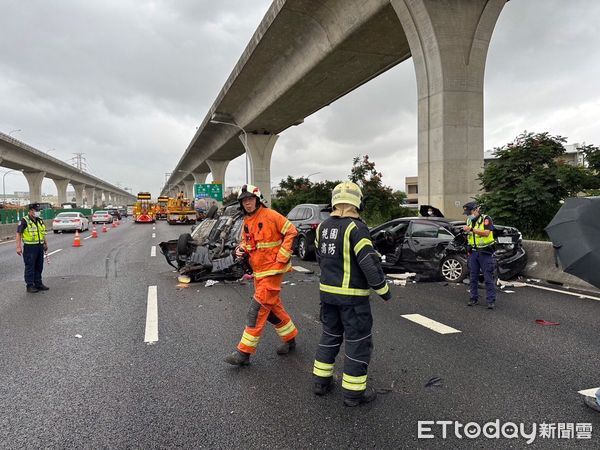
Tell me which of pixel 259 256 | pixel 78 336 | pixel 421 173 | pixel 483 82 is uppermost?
pixel 483 82

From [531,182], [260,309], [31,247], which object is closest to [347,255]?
[260,309]

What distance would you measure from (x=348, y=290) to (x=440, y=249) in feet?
19.5

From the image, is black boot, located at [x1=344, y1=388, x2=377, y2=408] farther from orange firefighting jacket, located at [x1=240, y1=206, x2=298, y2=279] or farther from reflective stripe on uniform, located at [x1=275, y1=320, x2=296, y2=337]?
orange firefighting jacket, located at [x1=240, y1=206, x2=298, y2=279]

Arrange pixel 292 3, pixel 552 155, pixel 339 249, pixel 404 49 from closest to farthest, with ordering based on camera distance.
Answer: pixel 339 249, pixel 552 155, pixel 292 3, pixel 404 49

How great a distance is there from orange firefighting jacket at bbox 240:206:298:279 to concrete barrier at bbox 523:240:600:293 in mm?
6713

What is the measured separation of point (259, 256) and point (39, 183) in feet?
230

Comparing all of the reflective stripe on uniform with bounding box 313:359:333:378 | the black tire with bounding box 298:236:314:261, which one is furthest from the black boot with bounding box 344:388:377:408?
the black tire with bounding box 298:236:314:261

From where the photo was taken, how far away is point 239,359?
13.6 ft

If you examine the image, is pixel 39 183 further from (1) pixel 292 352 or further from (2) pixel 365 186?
(1) pixel 292 352

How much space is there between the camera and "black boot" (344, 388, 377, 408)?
3.32 m

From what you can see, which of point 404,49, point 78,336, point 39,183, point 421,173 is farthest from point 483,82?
point 39,183

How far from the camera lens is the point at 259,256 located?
431 centimetres

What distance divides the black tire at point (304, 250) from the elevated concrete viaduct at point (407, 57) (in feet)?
15.3

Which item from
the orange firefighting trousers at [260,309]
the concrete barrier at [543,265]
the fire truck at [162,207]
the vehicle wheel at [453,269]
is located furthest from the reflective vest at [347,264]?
the fire truck at [162,207]
